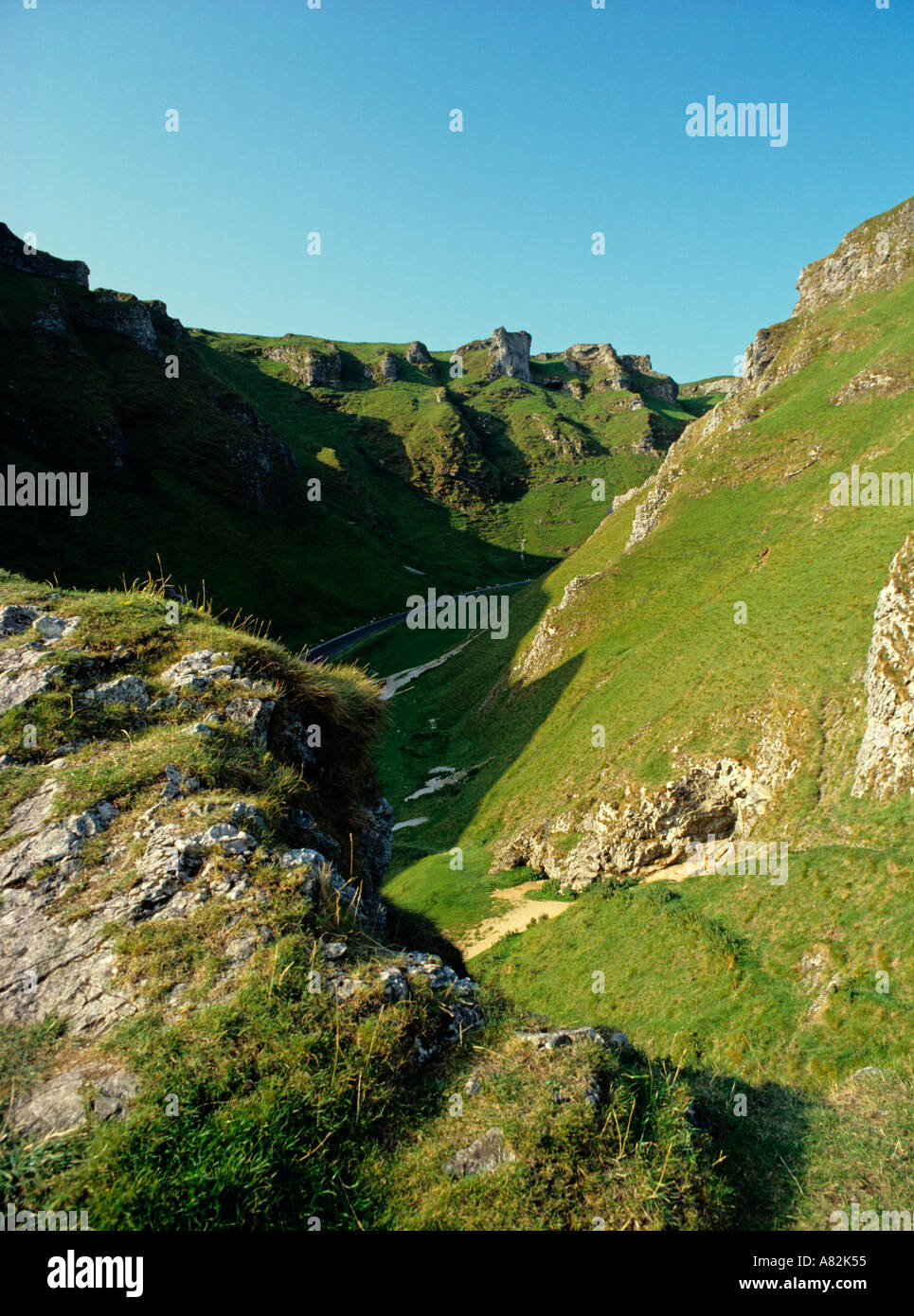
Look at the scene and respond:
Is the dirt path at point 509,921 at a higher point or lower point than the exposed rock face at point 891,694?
lower

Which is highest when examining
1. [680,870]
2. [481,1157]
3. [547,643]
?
[547,643]

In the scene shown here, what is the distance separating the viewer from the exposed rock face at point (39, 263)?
107 metres

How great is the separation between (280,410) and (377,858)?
191m

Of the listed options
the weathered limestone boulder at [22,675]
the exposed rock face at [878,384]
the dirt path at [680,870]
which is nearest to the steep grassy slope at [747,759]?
the exposed rock face at [878,384]

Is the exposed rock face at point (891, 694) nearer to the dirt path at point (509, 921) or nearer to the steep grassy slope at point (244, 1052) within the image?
the dirt path at point (509, 921)

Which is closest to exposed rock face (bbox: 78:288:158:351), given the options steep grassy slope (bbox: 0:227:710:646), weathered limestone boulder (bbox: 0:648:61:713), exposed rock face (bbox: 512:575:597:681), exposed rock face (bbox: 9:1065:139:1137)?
steep grassy slope (bbox: 0:227:710:646)

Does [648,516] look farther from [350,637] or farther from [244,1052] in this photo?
[244,1052]

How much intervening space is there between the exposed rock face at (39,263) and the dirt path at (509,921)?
137 metres

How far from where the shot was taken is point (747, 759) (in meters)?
25.4

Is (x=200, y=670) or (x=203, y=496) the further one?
(x=203, y=496)

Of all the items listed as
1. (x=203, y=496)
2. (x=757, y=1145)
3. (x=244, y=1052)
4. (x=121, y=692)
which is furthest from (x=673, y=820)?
(x=203, y=496)

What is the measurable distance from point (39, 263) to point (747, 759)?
485 ft

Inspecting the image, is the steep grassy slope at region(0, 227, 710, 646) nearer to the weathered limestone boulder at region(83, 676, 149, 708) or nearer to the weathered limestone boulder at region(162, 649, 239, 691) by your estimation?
the weathered limestone boulder at region(162, 649, 239, 691)

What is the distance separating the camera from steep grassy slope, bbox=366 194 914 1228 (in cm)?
1472
